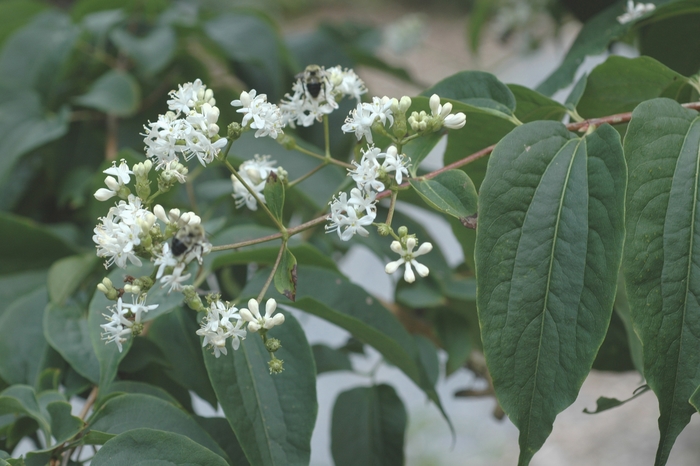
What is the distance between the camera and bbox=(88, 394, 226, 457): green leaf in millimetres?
490

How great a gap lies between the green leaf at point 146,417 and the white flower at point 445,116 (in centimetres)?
31

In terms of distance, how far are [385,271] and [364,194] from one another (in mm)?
62

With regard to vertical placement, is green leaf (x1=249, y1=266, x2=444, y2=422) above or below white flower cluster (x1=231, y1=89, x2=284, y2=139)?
below

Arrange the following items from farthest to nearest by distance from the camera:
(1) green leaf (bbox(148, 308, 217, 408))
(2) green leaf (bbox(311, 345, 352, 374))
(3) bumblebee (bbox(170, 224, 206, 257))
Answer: (2) green leaf (bbox(311, 345, 352, 374)) < (1) green leaf (bbox(148, 308, 217, 408)) < (3) bumblebee (bbox(170, 224, 206, 257))

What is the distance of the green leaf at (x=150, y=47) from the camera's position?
974 millimetres

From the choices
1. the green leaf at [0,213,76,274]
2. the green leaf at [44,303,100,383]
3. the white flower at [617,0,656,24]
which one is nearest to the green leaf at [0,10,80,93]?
the green leaf at [0,213,76,274]

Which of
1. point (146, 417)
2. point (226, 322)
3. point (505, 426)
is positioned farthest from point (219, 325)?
point (505, 426)

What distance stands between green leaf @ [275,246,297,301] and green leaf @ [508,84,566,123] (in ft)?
0.84

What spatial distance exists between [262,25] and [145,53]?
202 mm

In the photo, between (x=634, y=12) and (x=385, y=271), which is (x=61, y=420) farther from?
(x=634, y=12)

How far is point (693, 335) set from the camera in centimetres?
41

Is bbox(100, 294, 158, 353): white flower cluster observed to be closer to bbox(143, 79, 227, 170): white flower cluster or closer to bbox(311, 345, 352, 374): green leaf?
bbox(143, 79, 227, 170): white flower cluster

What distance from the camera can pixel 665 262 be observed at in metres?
0.41

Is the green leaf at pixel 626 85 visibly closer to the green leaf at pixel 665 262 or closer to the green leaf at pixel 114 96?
the green leaf at pixel 665 262
